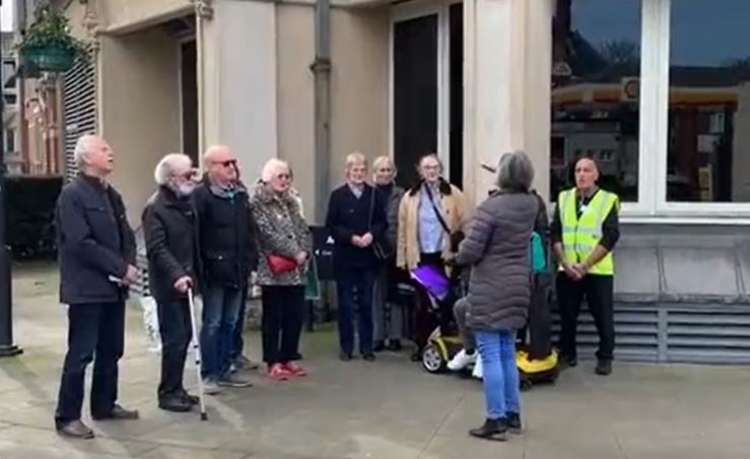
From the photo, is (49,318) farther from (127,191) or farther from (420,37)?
(420,37)

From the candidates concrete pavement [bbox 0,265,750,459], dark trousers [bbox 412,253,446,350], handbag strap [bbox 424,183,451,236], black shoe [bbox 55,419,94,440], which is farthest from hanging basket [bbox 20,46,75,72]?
black shoe [bbox 55,419,94,440]

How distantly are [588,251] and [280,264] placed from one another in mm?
2399

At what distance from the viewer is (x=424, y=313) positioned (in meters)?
8.47

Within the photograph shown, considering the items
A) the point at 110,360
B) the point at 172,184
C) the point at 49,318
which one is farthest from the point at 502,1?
the point at 49,318

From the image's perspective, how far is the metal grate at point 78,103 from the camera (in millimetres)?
13992

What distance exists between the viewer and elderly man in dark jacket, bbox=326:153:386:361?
8.60m

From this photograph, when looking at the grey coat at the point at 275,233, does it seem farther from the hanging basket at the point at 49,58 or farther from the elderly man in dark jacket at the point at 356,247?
the hanging basket at the point at 49,58

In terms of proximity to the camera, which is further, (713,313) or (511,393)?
(713,313)

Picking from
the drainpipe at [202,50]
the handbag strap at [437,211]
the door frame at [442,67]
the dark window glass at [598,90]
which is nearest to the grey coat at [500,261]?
the handbag strap at [437,211]

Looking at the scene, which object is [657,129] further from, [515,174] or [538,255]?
[515,174]

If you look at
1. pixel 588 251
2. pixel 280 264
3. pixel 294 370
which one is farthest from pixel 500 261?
pixel 294 370

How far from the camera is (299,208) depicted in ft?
26.4

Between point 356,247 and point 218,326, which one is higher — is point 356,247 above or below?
above

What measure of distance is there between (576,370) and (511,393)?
197 cm
